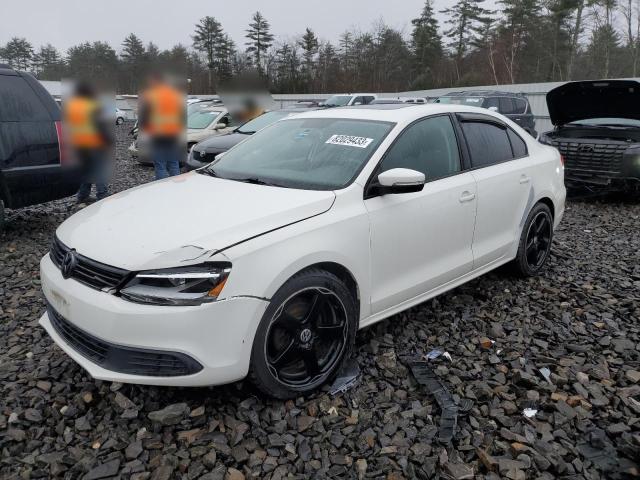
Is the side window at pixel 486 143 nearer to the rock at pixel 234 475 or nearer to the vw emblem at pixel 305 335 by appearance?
the vw emblem at pixel 305 335

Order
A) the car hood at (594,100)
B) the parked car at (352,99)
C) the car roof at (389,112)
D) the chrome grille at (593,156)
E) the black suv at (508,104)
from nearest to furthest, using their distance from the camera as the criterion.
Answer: the car roof at (389,112), the car hood at (594,100), the chrome grille at (593,156), the black suv at (508,104), the parked car at (352,99)

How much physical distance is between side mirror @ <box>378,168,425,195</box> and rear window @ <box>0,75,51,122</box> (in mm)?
4187

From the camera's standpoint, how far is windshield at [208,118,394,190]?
3.00 meters

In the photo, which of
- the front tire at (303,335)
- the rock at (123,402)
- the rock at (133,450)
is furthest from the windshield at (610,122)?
the rock at (133,450)

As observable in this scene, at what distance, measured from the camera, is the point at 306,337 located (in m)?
2.61

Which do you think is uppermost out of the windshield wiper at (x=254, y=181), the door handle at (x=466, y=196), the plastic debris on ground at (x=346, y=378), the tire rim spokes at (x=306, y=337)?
the windshield wiper at (x=254, y=181)

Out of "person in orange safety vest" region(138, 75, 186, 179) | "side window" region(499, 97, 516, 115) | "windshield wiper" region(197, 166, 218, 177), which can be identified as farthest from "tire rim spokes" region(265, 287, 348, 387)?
"side window" region(499, 97, 516, 115)

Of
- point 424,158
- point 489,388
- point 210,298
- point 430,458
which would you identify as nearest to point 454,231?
point 424,158

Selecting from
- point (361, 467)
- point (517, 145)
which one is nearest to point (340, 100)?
point (517, 145)

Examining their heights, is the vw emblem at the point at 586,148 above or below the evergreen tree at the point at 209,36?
below

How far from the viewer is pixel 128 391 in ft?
8.82

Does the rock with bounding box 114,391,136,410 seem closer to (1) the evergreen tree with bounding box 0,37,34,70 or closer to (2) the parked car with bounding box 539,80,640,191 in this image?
(2) the parked car with bounding box 539,80,640,191

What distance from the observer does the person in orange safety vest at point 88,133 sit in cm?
562

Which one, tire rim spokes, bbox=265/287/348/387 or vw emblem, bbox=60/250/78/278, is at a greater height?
vw emblem, bbox=60/250/78/278
